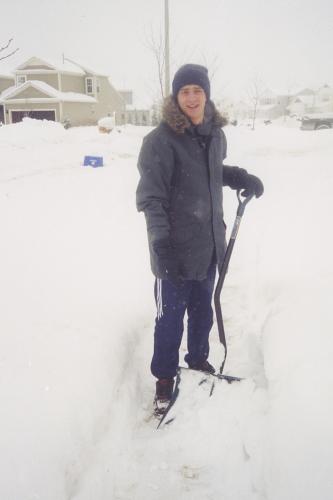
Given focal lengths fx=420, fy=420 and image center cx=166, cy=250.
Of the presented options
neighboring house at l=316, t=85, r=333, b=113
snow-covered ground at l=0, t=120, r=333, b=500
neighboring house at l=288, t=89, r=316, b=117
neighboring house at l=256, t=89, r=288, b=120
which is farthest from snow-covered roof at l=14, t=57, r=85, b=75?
neighboring house at l=316, t=85, r=333, b=113

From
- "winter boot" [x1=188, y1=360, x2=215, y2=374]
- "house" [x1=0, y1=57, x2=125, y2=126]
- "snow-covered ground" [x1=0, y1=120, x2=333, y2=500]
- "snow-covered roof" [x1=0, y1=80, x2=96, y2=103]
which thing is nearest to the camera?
"snow-covered ground" [x1=0, y1=120, x2=333, y2=500]

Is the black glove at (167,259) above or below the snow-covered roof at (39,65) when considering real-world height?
below

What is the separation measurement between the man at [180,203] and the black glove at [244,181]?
8.4 inches

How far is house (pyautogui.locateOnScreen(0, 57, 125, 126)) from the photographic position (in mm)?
31859

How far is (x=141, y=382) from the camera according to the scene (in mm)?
3111

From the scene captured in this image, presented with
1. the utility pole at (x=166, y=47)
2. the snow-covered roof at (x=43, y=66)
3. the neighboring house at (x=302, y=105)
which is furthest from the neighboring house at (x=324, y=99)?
the utility pole at (x=166, y=47)

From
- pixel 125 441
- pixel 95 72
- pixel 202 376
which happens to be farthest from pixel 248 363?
pixel 95 72

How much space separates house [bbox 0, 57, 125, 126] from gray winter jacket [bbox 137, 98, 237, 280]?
104ft

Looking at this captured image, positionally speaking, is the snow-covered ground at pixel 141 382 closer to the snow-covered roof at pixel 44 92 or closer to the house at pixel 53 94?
the snow-covered roof at pixel 44 92

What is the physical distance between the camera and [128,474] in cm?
228

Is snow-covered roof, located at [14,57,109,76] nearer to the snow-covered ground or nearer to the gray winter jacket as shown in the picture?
the snow-covered ground

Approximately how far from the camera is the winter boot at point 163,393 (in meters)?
2.82

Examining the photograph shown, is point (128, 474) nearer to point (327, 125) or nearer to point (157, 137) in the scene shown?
point (157, 137)

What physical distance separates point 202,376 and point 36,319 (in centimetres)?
128
